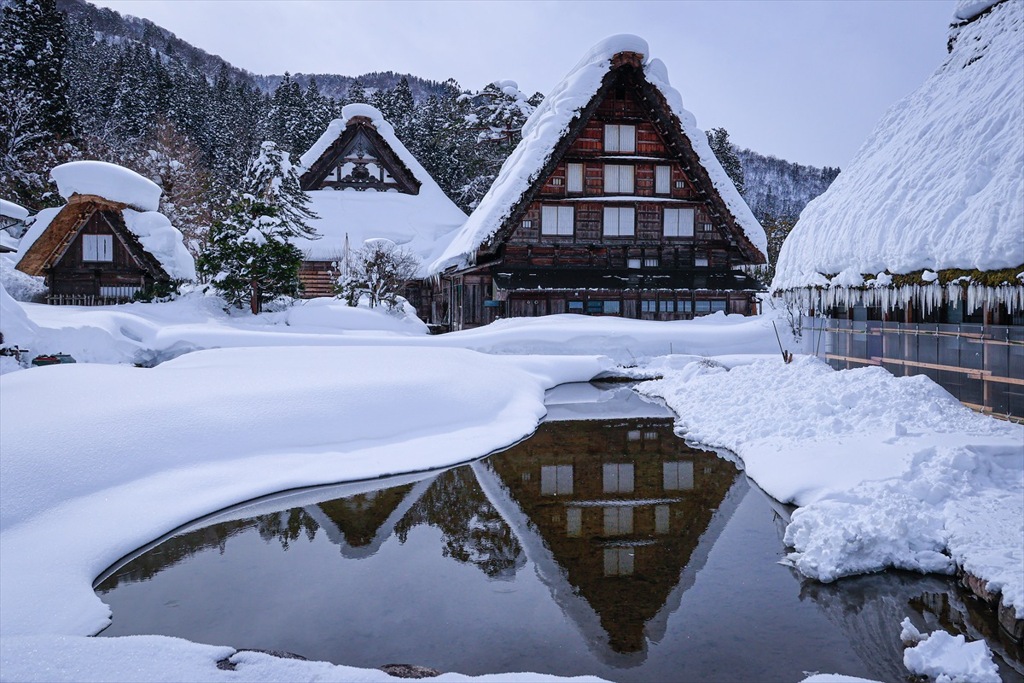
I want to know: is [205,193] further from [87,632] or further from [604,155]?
[87,632]

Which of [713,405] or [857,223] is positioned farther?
[713,405]

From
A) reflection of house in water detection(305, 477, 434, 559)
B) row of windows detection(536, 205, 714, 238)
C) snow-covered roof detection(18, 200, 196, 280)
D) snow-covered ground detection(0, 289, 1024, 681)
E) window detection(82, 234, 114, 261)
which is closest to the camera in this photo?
snow-covered ground detection(0, 289, 1024, 681)

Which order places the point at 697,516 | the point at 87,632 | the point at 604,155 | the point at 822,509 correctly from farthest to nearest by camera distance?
the point at 604,155 → the point at 697,516 → the point at 822,509 → the point at 87,632

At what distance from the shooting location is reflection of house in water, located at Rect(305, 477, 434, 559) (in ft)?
20.1

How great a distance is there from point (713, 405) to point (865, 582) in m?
6.91

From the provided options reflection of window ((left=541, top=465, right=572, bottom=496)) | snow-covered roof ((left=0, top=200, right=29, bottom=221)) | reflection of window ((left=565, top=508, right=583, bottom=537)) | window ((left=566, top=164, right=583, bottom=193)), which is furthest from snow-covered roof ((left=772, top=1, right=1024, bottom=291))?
snow-covered roof ((left=0, top=200, right=29, bottom=221))

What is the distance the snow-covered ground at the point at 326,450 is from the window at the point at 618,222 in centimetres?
933

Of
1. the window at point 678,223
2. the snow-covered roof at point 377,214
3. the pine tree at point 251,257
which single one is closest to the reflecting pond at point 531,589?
the pine tree at point 251,257

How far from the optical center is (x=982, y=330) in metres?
8.98

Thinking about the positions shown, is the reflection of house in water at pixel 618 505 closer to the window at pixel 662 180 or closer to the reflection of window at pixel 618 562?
the reflection of window at pixel 618 562

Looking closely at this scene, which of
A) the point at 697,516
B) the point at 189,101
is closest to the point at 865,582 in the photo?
the point at 697,516

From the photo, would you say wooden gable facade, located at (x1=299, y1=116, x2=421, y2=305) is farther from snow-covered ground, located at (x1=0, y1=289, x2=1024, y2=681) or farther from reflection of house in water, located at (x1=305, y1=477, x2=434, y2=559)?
reflection of house in water, located at (x1=305, y1=477, x2=434, y2=559)

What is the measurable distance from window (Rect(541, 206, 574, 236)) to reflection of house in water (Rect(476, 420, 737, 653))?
12.9 m

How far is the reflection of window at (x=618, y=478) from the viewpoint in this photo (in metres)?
7.70
